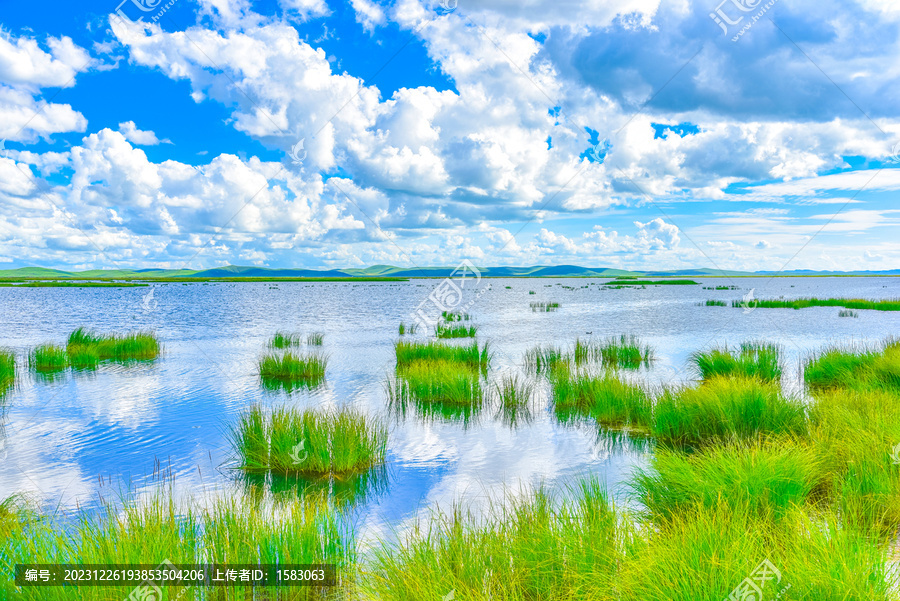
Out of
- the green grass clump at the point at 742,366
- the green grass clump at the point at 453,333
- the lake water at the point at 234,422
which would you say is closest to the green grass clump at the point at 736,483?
the lake water at the point at 234,422

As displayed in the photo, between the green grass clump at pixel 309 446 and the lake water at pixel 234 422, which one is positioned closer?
the lake water at pixel 234 422

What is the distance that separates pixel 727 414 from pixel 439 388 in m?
7.96

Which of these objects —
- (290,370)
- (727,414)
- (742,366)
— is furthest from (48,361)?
(742,366)

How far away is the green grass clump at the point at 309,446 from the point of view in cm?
955

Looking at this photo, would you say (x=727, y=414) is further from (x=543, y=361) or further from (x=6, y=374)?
(x=6, y=374)

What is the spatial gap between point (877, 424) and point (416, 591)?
7719mm

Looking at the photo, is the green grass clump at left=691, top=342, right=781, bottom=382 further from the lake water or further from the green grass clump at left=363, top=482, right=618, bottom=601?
the green grass clump at left=363, top=482, right=618, bottom=601

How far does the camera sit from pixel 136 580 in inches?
179

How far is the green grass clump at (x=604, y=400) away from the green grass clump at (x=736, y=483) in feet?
16.4

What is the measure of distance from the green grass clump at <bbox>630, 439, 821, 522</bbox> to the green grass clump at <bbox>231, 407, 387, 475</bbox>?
510 centimetres

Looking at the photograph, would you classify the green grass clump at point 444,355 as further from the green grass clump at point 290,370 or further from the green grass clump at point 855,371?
the green grass clump at point 855,371

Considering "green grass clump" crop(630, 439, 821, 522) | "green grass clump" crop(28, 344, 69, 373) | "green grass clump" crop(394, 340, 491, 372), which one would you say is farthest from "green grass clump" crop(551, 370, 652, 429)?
"green grass clump" crop(28, 344, 69, 373)

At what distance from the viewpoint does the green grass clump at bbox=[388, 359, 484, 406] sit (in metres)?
15.2

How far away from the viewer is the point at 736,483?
6.16 metres
